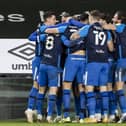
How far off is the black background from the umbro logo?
234 millimetres

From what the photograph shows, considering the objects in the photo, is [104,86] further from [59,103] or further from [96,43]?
[59,103]

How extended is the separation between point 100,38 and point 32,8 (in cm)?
445

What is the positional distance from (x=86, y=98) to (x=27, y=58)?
4.25 meters

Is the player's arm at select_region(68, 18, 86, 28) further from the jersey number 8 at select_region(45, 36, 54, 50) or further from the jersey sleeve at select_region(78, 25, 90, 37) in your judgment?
the jersey number 8 at select_region(45, 36, 54, 50)

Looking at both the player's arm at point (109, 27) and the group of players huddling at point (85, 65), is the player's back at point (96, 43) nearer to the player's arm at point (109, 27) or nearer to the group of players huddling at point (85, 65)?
the group of players huddling at point (85, 65)

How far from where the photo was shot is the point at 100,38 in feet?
39.8

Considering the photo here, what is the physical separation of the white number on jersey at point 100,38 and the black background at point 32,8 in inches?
162

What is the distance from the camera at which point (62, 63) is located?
41.7 ft

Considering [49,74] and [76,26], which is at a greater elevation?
[76,26]

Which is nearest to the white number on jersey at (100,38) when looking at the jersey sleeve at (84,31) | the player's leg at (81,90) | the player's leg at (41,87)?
the jersey sleeve at (84,31)

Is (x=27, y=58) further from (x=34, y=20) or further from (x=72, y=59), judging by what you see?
(x=72, y=59)

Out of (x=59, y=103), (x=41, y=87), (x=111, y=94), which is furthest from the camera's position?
(x=59, y=103)

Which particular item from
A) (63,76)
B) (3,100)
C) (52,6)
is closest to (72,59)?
(63,76)

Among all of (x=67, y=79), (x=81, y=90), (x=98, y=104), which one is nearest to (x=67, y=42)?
(x=67, y=79)
